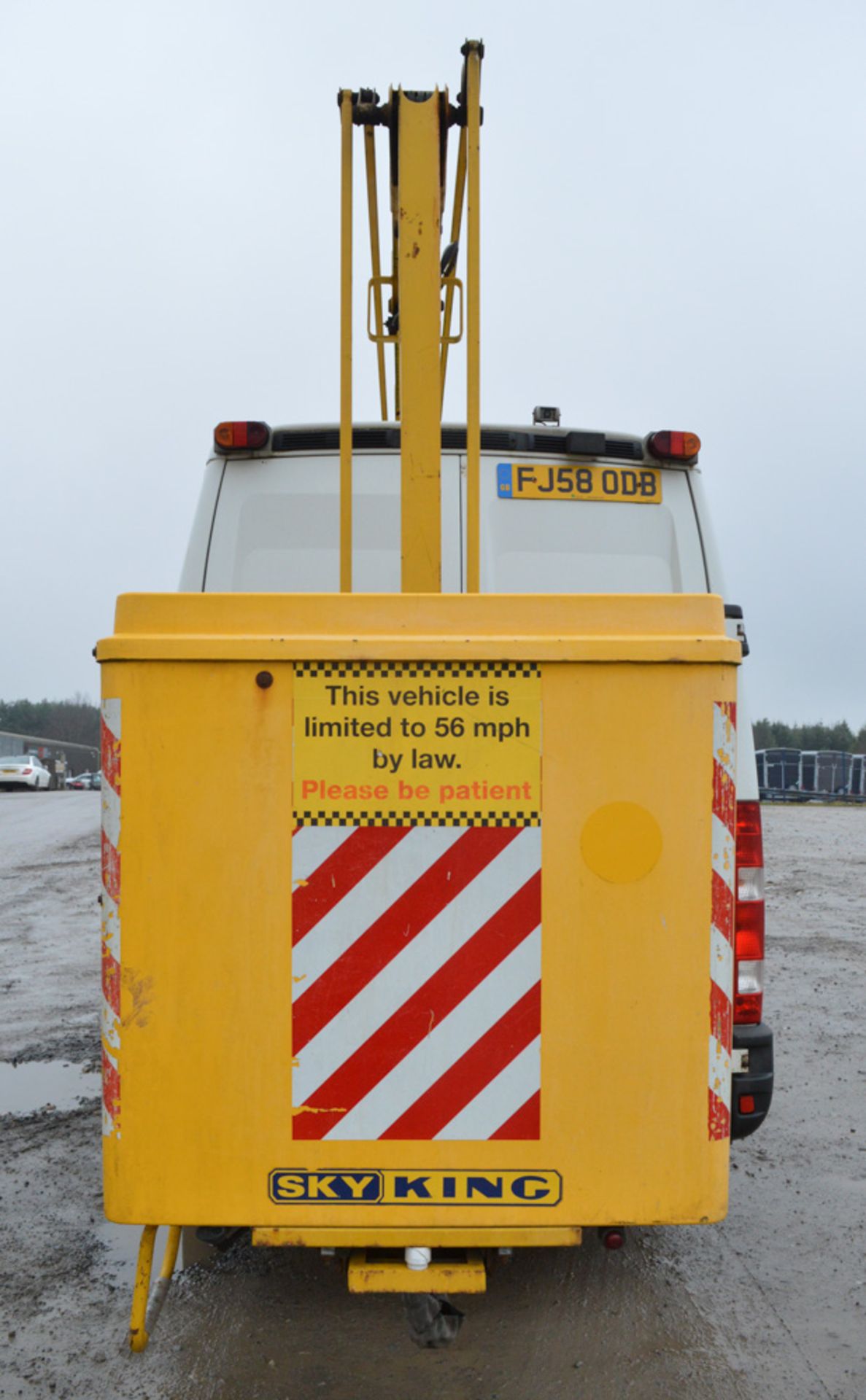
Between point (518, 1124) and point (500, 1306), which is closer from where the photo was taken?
point (518, 1124)

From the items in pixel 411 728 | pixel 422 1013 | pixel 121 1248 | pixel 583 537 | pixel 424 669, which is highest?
pixel 583 537

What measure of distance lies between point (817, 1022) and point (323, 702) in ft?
18.6

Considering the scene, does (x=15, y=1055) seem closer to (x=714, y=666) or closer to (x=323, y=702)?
(x=323, y=702)

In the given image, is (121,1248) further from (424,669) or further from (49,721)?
(49,721)

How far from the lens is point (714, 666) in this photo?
250 centimetres

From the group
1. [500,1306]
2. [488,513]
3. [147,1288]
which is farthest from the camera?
[488,513]

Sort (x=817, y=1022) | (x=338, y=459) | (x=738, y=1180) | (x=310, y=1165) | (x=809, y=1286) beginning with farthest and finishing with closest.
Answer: (x=817, y=1022) < (x=738, y=1180) < (x=338, y=459) < (x=809, y=1286) < (x=310, y=1165)

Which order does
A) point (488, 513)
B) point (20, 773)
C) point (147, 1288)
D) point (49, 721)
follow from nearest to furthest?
point (147, 1288)
point (488, 513)
point (20, 773)
point (49, 721)

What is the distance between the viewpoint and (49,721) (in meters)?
107

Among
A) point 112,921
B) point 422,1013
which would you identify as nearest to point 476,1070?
point 422,1013

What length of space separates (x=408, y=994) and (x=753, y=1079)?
1327 mm

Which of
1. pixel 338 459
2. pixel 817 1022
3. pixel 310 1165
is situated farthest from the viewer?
pixel 817 1022

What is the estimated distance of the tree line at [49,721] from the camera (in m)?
104

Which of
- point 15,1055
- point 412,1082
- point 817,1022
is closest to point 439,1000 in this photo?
point 412,1082
